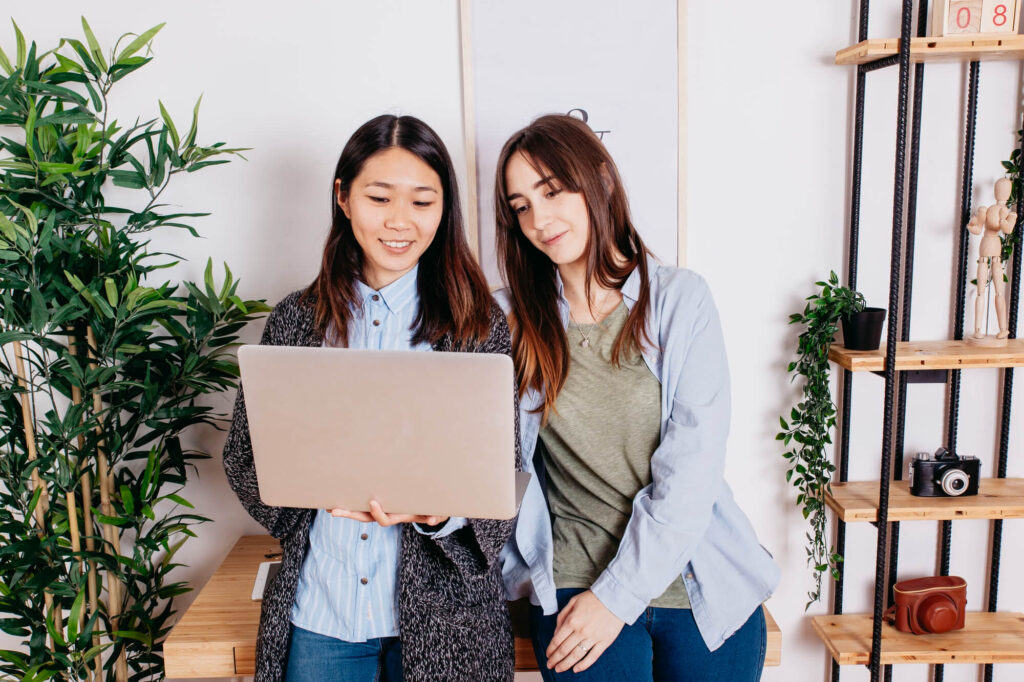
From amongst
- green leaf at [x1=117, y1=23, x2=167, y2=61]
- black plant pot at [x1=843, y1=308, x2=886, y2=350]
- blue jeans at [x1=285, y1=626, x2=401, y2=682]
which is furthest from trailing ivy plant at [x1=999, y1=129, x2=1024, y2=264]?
green leaf at [x1=117, y1=23, x2=167, y2=61]

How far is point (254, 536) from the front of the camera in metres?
1.92

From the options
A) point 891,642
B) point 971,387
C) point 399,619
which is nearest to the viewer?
point 399,619

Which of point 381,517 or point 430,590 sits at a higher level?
point 381,517

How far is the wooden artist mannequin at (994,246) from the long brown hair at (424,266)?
114cm

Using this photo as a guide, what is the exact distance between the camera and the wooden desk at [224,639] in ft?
4.77

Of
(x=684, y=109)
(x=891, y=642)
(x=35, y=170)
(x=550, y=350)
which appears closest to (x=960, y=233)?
(x=684, y=109)

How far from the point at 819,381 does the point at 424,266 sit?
963 millimetres

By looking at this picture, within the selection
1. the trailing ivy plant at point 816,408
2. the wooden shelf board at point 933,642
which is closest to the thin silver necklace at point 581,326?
the trailing ivy plant at point 816,408

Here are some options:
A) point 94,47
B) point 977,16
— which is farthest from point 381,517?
point 977,16

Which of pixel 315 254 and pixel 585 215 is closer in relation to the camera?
pixel 585 215

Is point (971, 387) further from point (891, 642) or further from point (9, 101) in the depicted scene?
point (9, 101)

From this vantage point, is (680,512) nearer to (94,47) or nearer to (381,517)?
(381,517)

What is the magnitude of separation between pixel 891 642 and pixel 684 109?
133 cm

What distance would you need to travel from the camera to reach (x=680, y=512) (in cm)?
131
